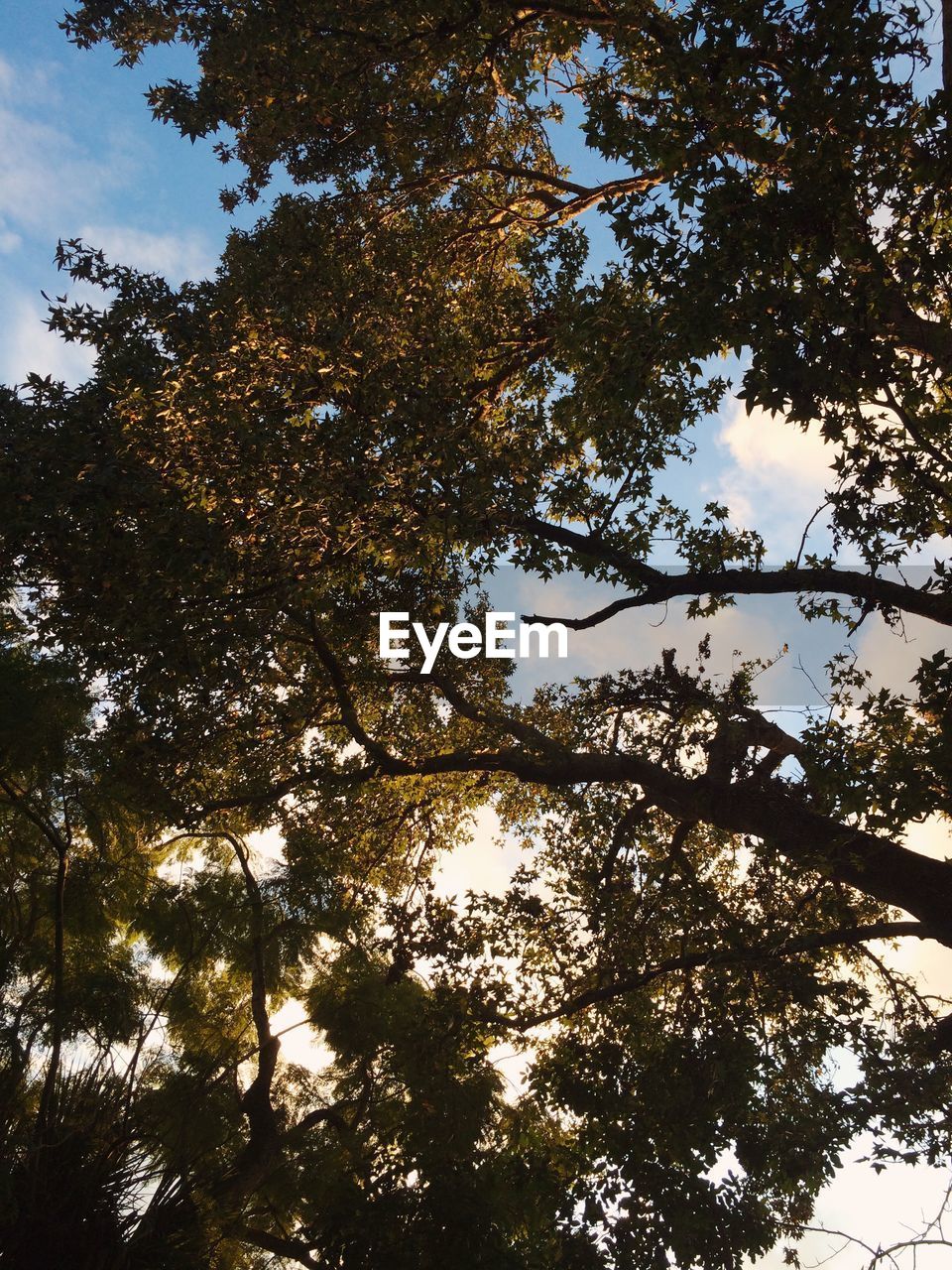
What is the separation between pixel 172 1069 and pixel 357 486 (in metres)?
9.65

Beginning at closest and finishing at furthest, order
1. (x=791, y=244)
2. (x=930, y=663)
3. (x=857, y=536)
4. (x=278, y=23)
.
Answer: (x=791, y=244)
(x=930, y=663)
(x=857, y=536)
(x=278, y=23)

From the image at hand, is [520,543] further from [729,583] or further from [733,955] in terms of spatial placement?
[733,955]

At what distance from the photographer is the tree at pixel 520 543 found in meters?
5.75

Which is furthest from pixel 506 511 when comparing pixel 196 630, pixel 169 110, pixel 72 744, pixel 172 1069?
pixel 172 1069

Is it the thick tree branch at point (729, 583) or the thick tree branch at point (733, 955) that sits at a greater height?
the thick tree branch at point (729, 583)

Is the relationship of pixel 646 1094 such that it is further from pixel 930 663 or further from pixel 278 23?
pixel 278 23

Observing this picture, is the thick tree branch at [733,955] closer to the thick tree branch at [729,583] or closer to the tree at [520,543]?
the tree at [520,543]

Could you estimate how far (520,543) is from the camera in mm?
8344

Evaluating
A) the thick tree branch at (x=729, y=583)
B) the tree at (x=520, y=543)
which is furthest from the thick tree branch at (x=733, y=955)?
the thick tree branch at (x=729, y=583)

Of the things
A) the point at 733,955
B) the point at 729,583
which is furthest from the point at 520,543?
the point at 733,955

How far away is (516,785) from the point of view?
1236 cm

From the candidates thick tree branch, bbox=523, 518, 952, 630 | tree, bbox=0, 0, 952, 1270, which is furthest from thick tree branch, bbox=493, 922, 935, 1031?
thick tree branch, bbox=523, 518, 952, 630

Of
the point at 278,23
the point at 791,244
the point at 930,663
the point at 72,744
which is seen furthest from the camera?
the point at 72,744

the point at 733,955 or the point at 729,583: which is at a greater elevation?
the point at 729,583
